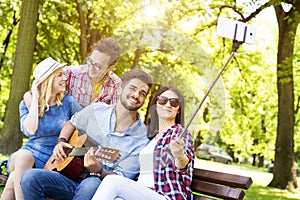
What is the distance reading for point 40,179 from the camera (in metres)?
3.67

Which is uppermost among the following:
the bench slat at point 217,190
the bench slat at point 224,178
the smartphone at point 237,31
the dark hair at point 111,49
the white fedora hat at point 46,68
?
the smartphone at point 237,31

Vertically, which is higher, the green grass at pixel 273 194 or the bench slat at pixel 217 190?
the bench slat at pixel 217 190

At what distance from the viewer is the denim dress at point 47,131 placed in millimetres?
4078

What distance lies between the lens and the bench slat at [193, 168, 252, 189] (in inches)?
136

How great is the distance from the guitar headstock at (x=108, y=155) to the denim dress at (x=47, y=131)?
743 mm

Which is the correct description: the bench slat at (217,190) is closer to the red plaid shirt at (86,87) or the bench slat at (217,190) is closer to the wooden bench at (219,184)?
the wooden bench at (219,184)

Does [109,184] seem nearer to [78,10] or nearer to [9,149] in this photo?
[9,149]

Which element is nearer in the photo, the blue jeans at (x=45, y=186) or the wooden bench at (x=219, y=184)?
the wooden bench at (x=219, y=184)

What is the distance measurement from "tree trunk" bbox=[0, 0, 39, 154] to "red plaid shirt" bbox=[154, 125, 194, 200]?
673 cm

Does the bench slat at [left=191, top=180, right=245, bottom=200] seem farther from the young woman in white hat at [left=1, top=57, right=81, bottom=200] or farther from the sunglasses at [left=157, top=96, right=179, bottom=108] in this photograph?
the young woman in white hat at [left=1, top=57, right=81, bottom=200]

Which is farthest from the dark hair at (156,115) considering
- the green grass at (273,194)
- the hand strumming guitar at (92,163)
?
the green grass at (273,194)

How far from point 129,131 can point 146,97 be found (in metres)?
0.28

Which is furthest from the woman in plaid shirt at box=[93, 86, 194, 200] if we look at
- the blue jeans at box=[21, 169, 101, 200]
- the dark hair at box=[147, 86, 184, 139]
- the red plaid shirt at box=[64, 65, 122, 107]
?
the blue jeans at box=[21, 169, 101, 200]

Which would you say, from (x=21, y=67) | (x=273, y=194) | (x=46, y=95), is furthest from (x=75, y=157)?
(x=273, y=194)
